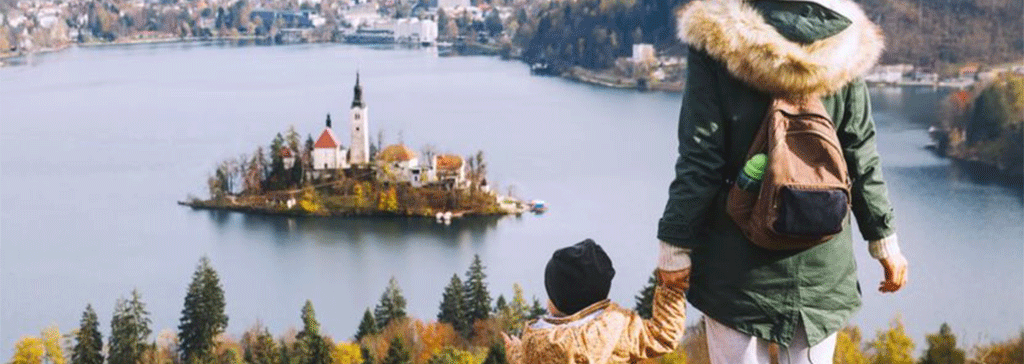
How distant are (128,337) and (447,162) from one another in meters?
4.80

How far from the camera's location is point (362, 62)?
68.4ft

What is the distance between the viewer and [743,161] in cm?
83

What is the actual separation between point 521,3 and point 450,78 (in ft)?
39.9

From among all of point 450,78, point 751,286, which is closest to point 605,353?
point 751,286

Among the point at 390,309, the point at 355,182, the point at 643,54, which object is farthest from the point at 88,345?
the point at 643,54

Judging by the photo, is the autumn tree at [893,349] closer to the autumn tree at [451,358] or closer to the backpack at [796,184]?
the autumn tree at [451,358]

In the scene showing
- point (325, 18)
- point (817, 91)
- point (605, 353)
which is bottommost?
point (325, 18)

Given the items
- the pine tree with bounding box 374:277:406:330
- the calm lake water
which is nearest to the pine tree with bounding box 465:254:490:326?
the pine tree with bounding box 374:277:406:330

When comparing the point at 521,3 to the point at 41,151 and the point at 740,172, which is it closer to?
the point at 41,151

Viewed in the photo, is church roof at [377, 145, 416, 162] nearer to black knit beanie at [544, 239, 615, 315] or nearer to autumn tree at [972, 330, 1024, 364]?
autumn tree at [972, 330, 1024, 364]

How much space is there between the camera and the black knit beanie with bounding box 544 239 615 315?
0.78 meters

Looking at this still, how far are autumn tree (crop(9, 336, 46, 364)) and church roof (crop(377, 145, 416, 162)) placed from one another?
4.64 metres

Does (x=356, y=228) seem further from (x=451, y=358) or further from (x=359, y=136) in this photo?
(x=451, y=358)

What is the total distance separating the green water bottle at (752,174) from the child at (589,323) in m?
0.08
